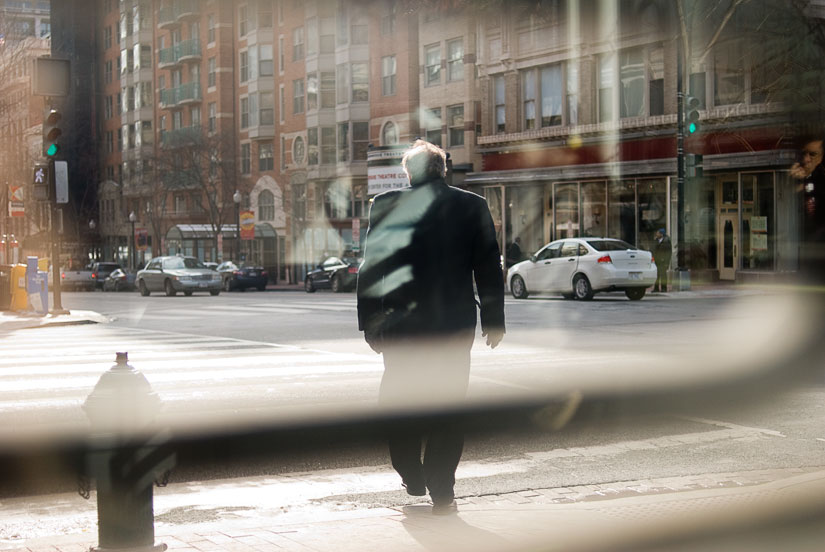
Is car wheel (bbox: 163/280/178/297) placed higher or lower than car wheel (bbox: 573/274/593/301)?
lower

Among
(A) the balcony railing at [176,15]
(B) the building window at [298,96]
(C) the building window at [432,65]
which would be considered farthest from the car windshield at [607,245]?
(A) the balcony railing at [176,15]

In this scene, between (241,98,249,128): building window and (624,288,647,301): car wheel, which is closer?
(624,288,647,301): car wheel

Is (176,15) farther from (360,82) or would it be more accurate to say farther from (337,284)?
(337,284)

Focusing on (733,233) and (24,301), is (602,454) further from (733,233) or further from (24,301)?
(733,233)

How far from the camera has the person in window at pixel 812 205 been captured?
31812 mm

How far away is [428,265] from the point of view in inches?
221

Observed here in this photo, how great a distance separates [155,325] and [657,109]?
2118cm

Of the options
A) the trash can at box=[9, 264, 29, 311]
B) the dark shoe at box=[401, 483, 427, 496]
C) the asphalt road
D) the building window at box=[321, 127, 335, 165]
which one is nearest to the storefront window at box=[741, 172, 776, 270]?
the asphalt road

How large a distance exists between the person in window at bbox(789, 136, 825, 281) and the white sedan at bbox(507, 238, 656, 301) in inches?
336

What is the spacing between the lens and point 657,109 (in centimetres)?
3612

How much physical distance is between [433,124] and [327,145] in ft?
33.3

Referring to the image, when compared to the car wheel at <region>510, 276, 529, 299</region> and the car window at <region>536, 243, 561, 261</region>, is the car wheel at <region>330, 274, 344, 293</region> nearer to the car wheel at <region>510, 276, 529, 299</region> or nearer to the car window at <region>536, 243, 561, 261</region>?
the car wheel at <region>510, 276, 529, 299</region>

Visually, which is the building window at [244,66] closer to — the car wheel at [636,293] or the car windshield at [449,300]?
the car windshield at [449,300]

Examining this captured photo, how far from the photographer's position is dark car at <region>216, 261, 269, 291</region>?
46.4m
